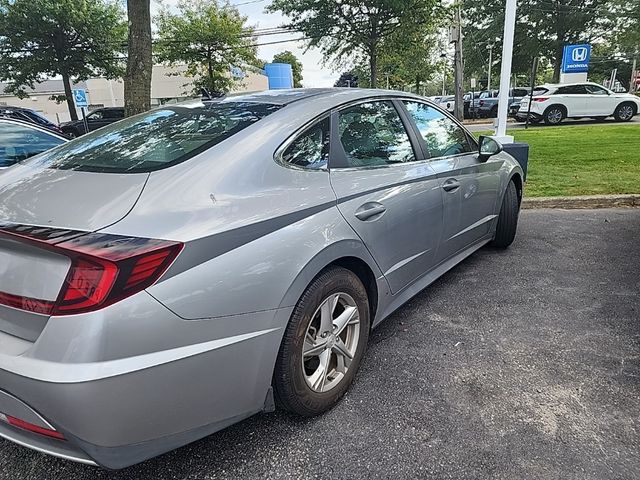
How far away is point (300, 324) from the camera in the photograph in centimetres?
189

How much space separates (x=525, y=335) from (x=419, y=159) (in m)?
1.27

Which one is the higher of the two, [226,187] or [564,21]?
[564,21]

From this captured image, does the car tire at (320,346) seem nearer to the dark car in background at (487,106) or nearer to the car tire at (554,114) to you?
the car tire at (554,114)

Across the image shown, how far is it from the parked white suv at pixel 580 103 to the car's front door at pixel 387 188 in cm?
1584

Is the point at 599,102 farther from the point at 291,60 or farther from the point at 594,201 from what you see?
the point at 291,60

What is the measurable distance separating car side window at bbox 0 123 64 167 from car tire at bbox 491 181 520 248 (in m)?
4.36

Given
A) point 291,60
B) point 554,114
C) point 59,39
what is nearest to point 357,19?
point 554,114

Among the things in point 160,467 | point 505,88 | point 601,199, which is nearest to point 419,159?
point 160,467

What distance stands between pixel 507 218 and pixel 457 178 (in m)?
1.23

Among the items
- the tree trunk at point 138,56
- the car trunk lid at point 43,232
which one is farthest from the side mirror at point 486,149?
the tree trunk at point 138,56

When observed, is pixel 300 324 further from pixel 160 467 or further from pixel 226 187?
pixel 160 467

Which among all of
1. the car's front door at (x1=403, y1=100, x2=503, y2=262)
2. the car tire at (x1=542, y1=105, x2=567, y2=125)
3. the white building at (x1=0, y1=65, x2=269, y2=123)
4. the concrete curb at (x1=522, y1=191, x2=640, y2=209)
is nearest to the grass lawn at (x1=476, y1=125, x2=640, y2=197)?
the concrete curb at (x1=522, y1=191, x2=640, y2=209)

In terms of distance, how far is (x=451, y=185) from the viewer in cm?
305

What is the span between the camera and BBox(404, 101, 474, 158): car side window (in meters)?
3.06
